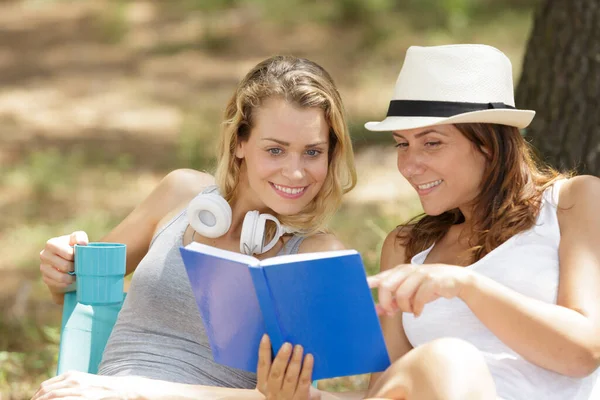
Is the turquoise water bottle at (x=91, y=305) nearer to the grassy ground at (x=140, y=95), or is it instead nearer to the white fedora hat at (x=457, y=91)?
the grassy ground at (x=140, y=95)

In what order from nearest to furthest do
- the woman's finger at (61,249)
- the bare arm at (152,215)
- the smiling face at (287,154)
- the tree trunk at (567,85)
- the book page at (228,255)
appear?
the book page at (228,255), the smiling face at (287,154), the woman's finger at (61,249), the bare arm at (152,215), the tree trunk at (567,85)

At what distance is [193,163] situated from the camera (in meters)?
7.31

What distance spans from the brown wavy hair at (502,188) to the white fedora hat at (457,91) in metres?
0.05

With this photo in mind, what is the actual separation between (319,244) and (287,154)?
1.06 ft

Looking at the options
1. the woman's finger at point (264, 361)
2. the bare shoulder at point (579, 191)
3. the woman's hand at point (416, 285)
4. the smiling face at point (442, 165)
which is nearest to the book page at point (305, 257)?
the woman's hand at point (416, 285)

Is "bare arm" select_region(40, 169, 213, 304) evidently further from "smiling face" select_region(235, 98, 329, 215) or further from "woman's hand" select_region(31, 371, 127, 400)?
"woman's hand" select_region(31, 371, 127, 400)

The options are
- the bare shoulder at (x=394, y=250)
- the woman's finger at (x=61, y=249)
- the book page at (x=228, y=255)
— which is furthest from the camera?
the woman's finger at (x=61, y=249)

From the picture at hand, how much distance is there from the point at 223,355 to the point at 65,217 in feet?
13.9

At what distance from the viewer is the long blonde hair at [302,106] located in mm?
2854

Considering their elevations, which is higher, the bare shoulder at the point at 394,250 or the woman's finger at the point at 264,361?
the bare shoulder at the point at 394,250

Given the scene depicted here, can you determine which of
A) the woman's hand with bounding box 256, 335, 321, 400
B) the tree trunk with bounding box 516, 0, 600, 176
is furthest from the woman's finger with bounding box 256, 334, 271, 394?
the tree trunk with bounding box 516, 0, 600, 176

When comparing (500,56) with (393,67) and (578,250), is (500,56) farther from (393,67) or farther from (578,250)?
(393,67)

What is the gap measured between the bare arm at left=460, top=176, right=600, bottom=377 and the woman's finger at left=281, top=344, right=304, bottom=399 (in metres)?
0.46

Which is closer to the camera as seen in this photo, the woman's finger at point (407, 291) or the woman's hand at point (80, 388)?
the woman's finger at point (407, 291)
